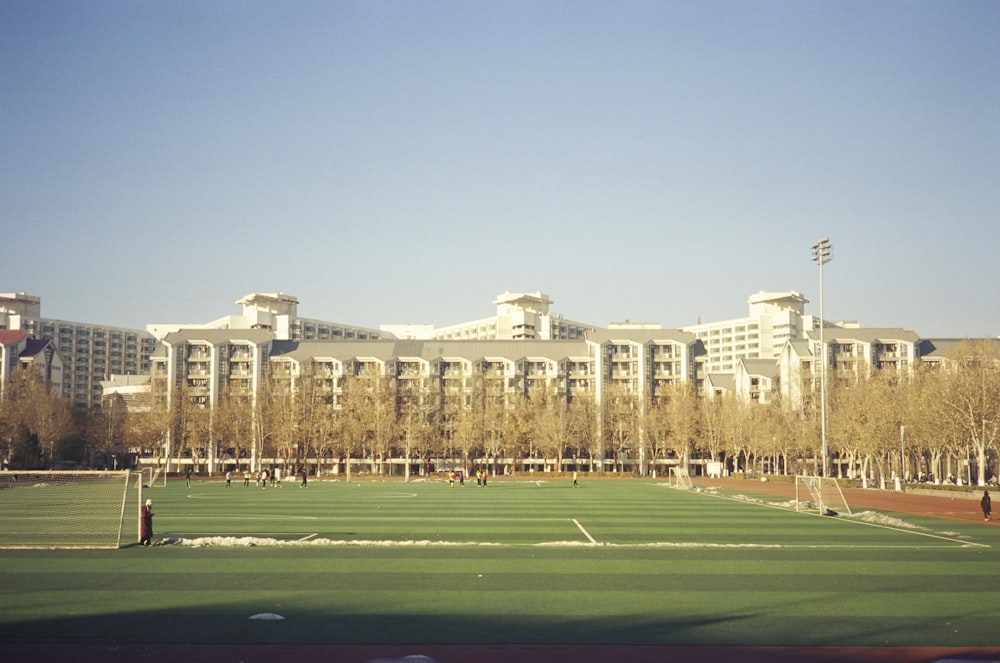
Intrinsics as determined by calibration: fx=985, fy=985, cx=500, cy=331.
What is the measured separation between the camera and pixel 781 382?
13738 cm

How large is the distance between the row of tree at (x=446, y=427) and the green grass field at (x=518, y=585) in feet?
230

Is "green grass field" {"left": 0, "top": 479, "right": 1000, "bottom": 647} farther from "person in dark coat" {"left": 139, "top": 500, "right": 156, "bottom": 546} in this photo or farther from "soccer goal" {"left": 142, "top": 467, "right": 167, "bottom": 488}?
"soccer goal" {"left": 142, "top": 467, "right": 167, "bottom": 488}

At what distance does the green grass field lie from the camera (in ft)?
58.3

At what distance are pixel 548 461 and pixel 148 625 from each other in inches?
4943

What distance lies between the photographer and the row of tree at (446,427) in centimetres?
11150

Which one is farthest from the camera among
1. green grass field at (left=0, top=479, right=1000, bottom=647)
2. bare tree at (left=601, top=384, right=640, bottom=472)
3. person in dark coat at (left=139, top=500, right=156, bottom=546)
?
bare tree at (left=601, top=384, right=640, bottom=472)

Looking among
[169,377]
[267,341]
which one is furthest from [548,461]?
[169,377]

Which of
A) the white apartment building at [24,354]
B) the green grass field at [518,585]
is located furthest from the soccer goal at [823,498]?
the white apartment building at [24,354]

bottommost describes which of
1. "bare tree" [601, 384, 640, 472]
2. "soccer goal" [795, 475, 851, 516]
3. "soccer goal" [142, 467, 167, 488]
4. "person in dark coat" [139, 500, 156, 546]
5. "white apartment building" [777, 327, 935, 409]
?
"soccer goal" [142, 467, 167, 488]

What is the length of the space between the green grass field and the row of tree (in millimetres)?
70166

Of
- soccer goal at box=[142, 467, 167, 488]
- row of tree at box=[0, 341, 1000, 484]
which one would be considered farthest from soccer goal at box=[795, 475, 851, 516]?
soccer goal at box=[142, 467, 167, 488]

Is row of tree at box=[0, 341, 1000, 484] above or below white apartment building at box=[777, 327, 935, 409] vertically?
below

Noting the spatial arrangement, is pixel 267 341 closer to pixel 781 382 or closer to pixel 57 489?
pixel 781 382

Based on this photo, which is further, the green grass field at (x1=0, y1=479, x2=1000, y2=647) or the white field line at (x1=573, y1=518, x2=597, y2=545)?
the white field line at (x1=573, y1=518, x2=597, y2=545)
